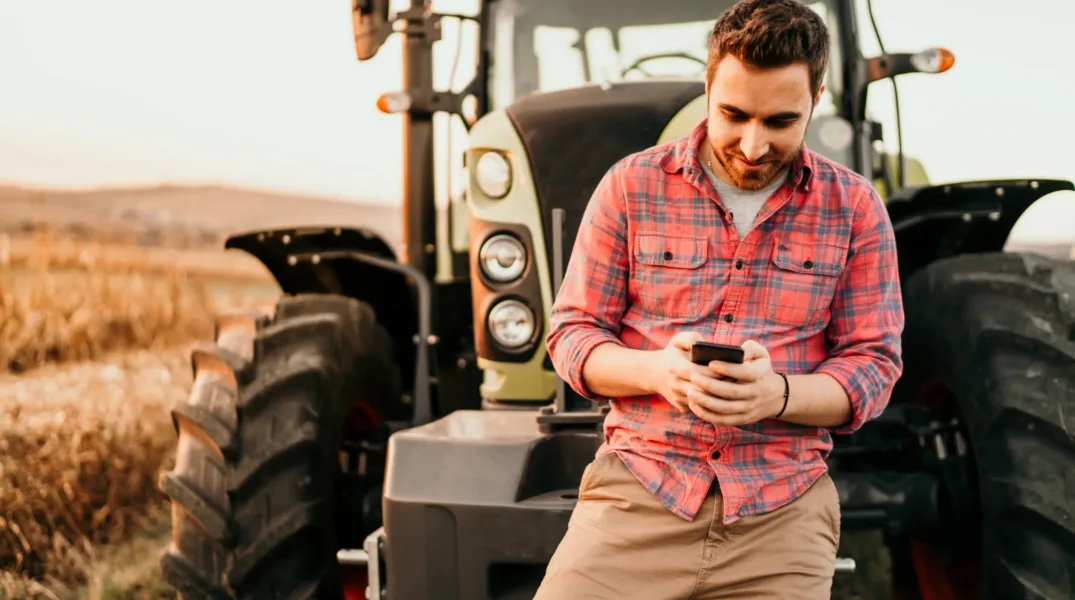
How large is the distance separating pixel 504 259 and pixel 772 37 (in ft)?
5.67

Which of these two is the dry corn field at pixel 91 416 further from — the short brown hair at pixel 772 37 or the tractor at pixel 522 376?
the short brown hair at pixel 772 37

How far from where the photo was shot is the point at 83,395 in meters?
7.13

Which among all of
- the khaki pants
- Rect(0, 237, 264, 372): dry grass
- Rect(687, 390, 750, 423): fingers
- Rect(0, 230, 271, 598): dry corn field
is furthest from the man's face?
Rect(0, 237, 264, 372): dry grass

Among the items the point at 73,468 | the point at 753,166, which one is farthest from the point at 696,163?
the point at 73,468

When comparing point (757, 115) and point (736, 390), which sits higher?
point (757, 115)

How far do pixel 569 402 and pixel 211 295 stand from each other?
962 cm

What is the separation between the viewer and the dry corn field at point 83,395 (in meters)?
5.26

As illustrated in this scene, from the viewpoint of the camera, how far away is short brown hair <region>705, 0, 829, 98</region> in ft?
5.85

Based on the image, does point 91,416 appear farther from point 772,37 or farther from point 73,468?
point 772,37

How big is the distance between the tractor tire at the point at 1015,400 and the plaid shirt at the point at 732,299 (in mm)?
818

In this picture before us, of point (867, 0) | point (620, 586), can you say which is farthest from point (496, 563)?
point (867, 0)

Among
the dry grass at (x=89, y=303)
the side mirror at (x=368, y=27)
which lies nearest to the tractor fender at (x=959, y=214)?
the side mirror at (x=368, y=27)

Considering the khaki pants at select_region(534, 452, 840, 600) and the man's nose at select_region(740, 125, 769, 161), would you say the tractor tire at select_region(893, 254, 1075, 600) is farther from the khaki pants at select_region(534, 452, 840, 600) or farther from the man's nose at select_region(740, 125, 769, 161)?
the man's nose at select_region(740, 125, 769, 161)

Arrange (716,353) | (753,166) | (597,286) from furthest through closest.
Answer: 1. (597,286)
2. (753,166)
3. (716,353)
